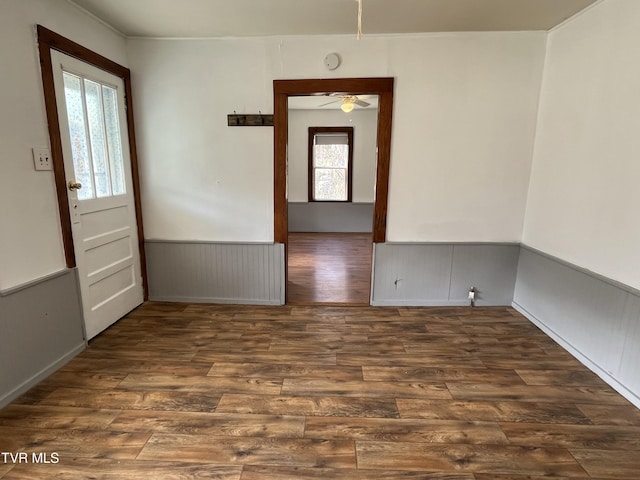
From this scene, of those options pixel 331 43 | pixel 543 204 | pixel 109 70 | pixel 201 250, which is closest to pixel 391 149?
pixel 331 43

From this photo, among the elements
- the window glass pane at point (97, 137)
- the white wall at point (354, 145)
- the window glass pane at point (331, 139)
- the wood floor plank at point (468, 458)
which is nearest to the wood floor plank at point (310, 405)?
the wood floor plank at point (468, 458)

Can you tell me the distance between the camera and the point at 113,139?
9.66 ft

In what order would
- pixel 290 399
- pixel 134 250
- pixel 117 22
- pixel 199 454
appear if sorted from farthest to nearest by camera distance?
pixel 134 250, pixel 117 22, pixel 290 399, pixel 199 454

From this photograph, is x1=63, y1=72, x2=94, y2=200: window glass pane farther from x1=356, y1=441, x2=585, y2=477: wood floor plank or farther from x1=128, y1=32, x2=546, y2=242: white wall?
x1=356, y1=441, x2=585, y2=477: wood floor plank

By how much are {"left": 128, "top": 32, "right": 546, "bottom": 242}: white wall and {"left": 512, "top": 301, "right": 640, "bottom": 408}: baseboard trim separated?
30.1 inches

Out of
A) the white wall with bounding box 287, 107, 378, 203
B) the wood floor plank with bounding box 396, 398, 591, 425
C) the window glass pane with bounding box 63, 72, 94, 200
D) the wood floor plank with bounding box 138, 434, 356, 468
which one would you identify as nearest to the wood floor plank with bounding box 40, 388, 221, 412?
the wood floor plank with bounding box 138, 434, 356, 468

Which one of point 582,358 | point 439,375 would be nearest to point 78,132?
point 439,375

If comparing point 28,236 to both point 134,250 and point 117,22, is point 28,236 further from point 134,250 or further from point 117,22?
point 117,22

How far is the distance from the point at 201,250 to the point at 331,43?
2.30m

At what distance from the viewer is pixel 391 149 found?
3.17 m

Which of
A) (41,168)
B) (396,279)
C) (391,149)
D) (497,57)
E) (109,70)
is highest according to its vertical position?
(497,57)

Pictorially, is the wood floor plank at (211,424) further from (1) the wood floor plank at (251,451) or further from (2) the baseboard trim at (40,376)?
(2) the baseboard trim at (40,376)

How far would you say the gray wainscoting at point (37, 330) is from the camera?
6.48ft

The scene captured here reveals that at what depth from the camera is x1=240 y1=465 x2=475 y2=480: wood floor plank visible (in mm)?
1521
